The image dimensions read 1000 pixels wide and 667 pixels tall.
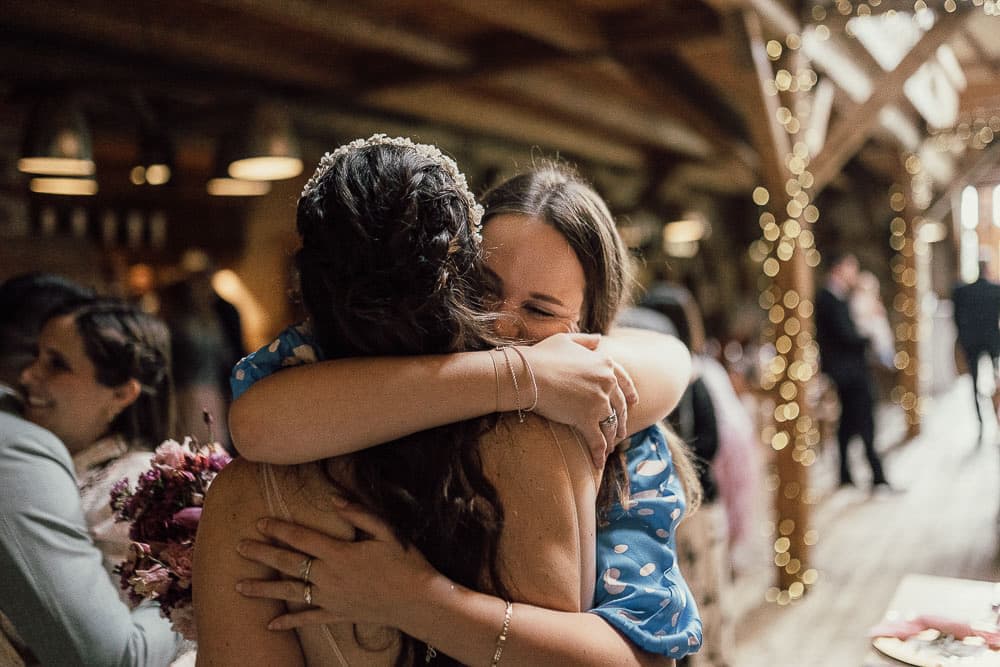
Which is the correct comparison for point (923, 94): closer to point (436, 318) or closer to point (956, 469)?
point (956, 469)

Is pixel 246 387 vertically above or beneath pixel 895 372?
above

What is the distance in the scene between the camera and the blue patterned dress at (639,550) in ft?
3.33

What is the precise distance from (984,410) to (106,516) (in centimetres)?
180

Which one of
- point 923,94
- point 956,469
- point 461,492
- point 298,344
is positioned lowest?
point 956,469

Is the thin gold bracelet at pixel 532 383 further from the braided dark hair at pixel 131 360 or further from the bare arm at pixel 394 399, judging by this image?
the braided dark hair at pixel 131 360

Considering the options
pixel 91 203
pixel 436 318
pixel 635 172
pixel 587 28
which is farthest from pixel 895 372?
pixel 635 172

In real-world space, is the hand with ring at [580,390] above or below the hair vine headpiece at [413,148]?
below

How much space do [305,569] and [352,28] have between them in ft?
13.0

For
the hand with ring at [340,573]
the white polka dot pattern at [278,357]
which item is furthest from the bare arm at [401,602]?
the white polka dot pattern at [278,357]

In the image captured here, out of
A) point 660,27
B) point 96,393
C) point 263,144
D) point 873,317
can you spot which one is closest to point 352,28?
point 263,144

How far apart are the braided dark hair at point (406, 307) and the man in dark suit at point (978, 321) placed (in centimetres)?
138

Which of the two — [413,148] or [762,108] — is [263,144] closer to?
[762,108]

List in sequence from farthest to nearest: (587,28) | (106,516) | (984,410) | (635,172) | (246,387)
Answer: (635,172) → (587,28) → (984,410) → (106,516) → (246,387)

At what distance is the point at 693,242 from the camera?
11344 millimetres
